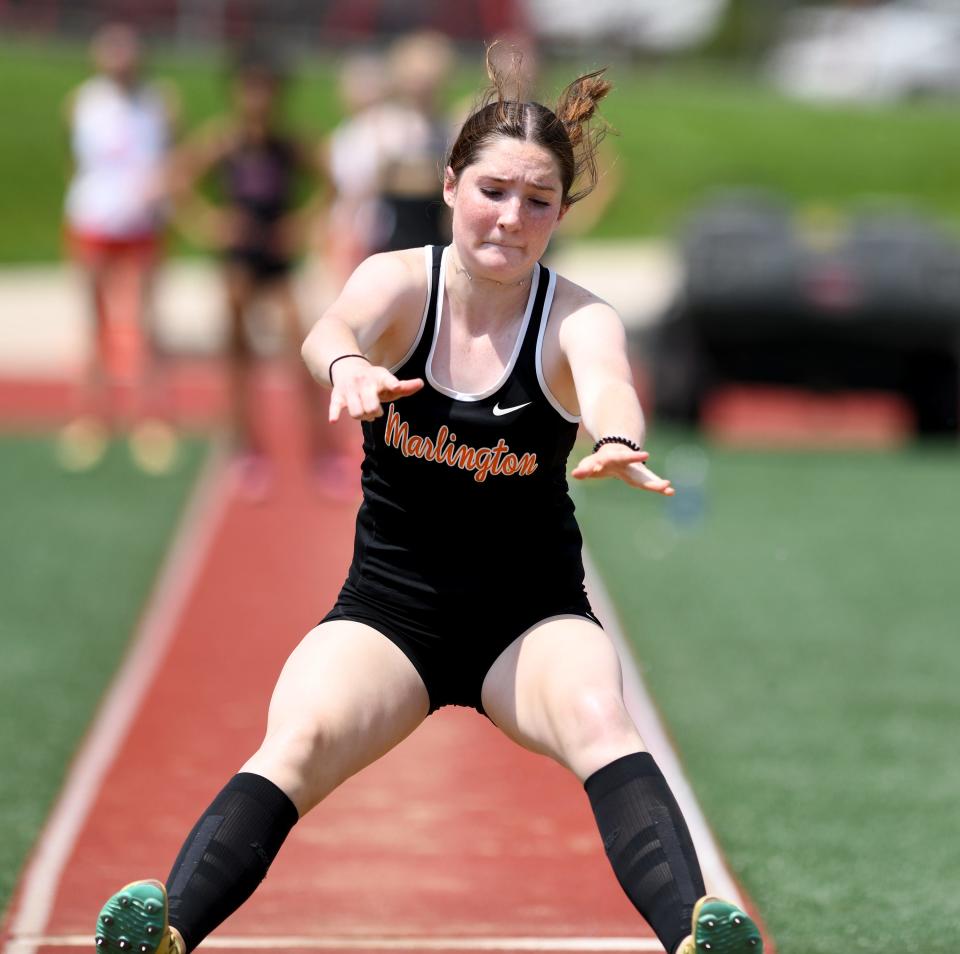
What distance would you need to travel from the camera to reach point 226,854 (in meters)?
3.62

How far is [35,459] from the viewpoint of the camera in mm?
12672

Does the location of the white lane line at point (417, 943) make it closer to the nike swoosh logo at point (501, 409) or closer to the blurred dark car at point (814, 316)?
the nike swoosh logo at point (501, 409)

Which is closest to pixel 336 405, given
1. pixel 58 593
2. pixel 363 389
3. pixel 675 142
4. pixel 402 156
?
pixel 363 389

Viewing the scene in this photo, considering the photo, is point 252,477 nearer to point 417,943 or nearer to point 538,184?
point 417,943

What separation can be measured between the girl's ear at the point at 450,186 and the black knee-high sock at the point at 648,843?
4.27 ft

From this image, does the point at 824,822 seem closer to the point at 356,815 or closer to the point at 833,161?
the point at 356,815

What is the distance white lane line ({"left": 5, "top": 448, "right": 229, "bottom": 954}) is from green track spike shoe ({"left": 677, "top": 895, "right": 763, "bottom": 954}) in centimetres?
181

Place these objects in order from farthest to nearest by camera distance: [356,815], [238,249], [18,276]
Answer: [18,276], [238,249], [356,815]

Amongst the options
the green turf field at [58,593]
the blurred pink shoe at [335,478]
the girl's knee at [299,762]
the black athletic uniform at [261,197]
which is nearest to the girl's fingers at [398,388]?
the girl's knee at [299,762]

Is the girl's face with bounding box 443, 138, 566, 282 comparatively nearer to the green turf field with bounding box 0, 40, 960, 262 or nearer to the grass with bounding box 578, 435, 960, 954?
Result: the grass with bounding box 578, 435, 960, 954

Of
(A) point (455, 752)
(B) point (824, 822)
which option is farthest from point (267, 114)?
(B) point (824, 822)

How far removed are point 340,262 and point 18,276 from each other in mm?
15467

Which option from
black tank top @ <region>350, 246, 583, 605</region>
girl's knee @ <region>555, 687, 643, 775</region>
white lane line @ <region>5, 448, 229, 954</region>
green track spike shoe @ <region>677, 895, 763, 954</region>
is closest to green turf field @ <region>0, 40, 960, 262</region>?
white lane line @ <region>5, 448, 229, 954</region>

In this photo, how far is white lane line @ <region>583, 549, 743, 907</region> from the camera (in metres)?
5.02
